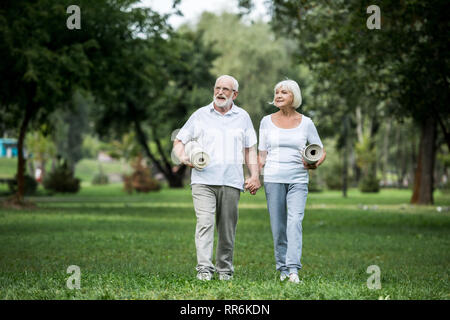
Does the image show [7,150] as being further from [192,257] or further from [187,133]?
[187,133]

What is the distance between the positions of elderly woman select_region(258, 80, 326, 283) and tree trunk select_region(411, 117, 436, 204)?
24045mm

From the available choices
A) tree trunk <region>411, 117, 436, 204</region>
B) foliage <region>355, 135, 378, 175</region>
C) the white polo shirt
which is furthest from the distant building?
the white polo shirt

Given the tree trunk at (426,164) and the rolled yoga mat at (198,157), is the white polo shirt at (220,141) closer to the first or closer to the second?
the rolled yoga mat at (198,157)

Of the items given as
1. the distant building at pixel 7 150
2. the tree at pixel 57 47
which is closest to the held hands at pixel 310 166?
the tree at pixel 57 47

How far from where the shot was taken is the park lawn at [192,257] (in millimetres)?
7129

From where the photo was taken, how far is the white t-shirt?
8.25 m

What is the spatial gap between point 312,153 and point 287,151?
311mm

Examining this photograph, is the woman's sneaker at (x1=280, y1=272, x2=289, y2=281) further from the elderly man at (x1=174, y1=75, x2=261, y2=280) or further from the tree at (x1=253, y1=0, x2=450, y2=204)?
the tree at (x1=253, y1=0, x2=450, y2=204)

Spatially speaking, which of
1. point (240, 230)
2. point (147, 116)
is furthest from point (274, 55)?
point (240, 230)

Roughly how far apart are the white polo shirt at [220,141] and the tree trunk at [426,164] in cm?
2436

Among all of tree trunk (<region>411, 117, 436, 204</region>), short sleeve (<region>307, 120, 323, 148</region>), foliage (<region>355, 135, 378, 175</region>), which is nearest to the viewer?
short sleeve (<region>307, 120, 323, 148</region>)
